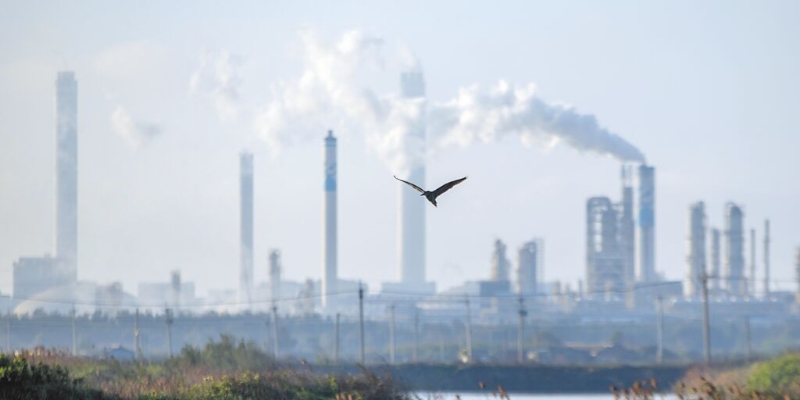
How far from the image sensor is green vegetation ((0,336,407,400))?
21.9m

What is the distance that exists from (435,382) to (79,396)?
146 feet

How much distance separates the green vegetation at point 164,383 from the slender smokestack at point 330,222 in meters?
109

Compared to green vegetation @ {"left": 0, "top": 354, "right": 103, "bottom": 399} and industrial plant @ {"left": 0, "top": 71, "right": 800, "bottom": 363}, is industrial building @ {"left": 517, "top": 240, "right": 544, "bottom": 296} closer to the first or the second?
industrial plant @ {"left": 0, "top": 71, "right": 800, "bottom": 363}

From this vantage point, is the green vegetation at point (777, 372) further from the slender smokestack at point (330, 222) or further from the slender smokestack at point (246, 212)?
the slender smokestack at point (246, 212)

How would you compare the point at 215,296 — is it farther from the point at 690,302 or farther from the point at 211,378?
the point at 211,378

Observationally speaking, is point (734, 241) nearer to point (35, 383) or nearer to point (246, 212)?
point (246, 212)

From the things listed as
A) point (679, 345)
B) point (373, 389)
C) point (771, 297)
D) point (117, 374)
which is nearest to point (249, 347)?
point (117, 374)

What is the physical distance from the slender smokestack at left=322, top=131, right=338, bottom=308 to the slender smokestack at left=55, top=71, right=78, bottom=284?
26.9m

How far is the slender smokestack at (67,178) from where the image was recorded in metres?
162

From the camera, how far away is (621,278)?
512 feet

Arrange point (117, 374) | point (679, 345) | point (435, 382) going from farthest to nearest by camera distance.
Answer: point (679, 345), point (435, 382), point (117, 374)

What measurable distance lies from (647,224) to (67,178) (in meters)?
61.0

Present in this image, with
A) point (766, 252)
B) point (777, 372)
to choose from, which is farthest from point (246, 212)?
point (777, 372)

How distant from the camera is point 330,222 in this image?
15275 cm
